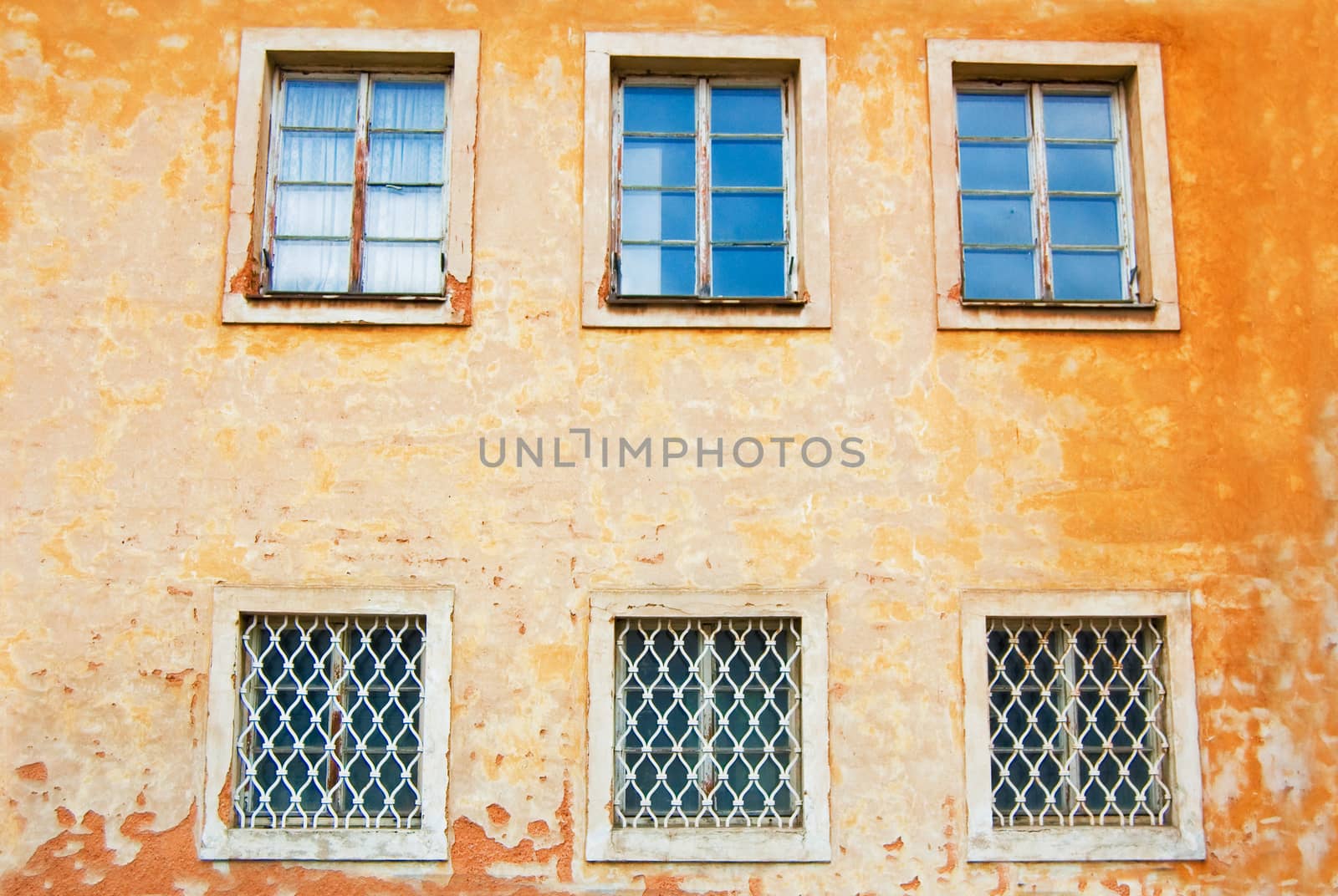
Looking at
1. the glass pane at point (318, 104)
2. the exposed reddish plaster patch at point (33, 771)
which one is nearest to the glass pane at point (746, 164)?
the glass pane at point (318, 104)

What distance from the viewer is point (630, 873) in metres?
5.69

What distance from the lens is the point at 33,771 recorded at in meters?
5.68

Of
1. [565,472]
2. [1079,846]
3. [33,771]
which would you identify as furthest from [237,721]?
[1079,846]

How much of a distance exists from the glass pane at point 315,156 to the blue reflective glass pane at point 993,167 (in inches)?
128

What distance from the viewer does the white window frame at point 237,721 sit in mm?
5660

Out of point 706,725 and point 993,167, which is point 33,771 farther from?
point 993,167

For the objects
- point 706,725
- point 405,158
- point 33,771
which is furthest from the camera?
point 405,158

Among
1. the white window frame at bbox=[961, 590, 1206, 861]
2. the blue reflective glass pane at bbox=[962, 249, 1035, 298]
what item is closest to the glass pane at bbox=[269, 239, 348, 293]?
the blue reflective glass pane at bbox=[962, 249, 1035, 298]

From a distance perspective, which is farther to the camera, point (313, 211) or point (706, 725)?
point (313, 211)

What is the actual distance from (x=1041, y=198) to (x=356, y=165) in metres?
3.61

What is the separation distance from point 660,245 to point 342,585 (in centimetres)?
236

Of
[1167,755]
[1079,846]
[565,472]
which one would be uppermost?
[565,472]

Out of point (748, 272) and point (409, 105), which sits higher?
point (409, 105)

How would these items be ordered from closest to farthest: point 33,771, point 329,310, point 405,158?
1. point 33,771
2. point 329,310
3. point 405,158
